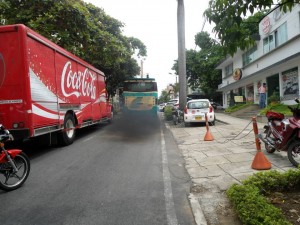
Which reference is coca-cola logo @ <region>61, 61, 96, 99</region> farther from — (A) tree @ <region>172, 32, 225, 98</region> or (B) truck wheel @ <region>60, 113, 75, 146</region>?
(A) tree @ <region>172, 32, 225, 98</region>

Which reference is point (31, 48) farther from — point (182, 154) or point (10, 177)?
point (182, 154)

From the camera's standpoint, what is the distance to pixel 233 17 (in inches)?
145

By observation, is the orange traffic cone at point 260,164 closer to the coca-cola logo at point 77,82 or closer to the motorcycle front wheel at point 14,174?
the motorcycle front wheel at point 14,174

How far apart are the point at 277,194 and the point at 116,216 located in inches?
93.1

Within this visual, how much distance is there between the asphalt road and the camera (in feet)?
14.0

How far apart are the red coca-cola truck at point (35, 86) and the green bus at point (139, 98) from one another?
11017 mm

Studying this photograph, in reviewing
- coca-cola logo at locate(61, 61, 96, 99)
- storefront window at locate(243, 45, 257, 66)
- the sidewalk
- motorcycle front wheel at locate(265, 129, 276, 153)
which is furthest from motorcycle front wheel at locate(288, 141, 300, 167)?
storefront window at locate(243, 45, 257, 66)

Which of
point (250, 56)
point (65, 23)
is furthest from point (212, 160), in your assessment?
point (250, 56)

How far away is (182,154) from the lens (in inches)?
352

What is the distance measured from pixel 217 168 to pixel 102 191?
2.72 meters

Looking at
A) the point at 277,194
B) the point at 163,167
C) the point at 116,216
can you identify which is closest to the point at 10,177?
the point at 116,216

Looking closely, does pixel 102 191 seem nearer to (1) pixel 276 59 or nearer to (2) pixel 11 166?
(2) pixel 11 166

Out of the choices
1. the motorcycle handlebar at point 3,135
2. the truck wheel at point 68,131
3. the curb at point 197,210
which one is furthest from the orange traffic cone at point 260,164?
the truck wheel at point 68,131

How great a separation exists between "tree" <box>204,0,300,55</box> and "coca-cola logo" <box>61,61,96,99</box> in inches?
294
